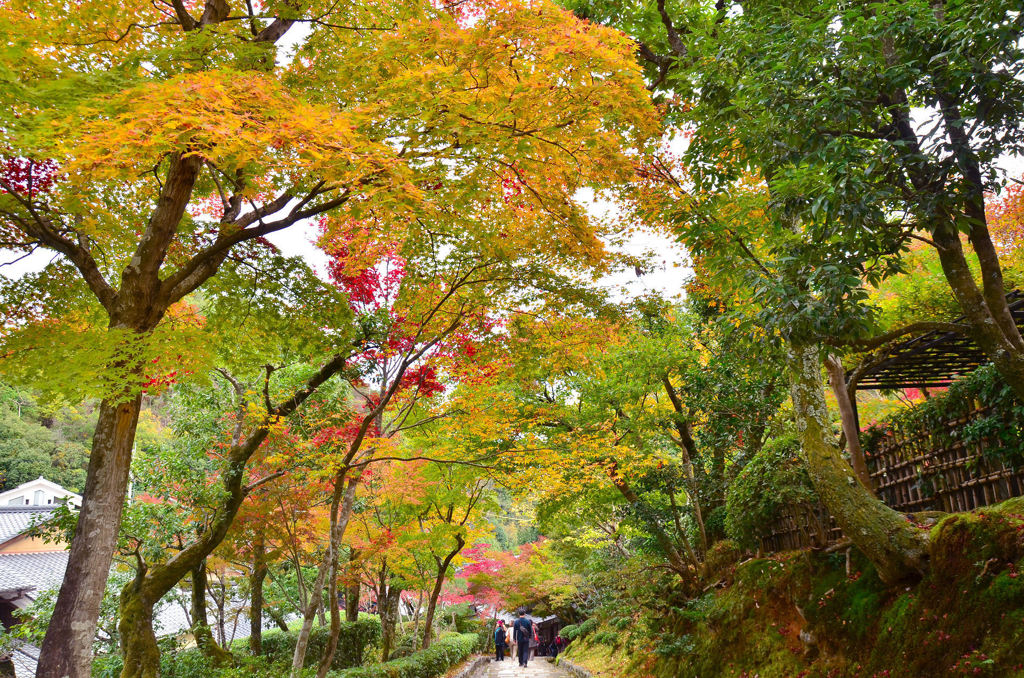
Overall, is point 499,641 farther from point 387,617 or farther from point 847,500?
point 847,500

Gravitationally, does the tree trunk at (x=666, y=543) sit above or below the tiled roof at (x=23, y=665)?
above

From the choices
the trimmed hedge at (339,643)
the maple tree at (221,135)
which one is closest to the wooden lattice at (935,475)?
the maple tree at (221,135)

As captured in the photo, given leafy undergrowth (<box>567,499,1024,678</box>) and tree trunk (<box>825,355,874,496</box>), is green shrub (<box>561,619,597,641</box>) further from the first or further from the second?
tree trunk (<box>825,355,874,496</box>)

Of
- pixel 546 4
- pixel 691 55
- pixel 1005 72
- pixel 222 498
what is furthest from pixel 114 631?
pixel 1005 72

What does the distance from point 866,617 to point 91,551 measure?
7.05 meters

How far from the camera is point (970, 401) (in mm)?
6059

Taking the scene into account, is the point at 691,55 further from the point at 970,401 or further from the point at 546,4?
the point at 970,401

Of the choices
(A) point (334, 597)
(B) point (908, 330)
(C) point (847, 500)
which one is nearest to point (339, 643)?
(A) point (334, 597)

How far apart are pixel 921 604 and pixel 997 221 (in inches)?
454

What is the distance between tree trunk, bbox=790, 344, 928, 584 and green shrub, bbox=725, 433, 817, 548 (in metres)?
1.49

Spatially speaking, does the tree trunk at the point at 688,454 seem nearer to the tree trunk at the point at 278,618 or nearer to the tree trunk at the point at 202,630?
the tree trunk at the point at 202,630

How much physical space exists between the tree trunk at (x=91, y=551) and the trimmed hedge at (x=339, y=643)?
44.2 feet

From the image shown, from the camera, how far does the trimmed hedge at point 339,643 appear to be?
1719 centimetres

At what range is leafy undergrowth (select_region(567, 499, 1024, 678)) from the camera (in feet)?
14.5
